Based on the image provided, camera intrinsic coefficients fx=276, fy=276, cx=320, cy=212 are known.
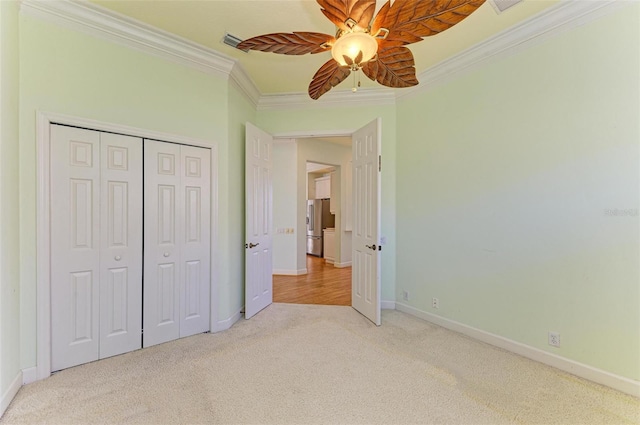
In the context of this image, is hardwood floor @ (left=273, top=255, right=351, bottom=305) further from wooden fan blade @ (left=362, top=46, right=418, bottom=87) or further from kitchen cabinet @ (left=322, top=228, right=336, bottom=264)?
wooden fan blade @ (left=362, top=46, right=418, bottom=87)

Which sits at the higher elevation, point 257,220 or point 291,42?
point 291,42

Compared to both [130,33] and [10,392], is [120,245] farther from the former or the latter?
[130,33]

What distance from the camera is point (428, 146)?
11.0 ft

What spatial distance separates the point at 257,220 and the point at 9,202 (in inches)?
85.4

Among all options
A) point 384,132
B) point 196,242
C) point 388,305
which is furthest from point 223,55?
point 388,305

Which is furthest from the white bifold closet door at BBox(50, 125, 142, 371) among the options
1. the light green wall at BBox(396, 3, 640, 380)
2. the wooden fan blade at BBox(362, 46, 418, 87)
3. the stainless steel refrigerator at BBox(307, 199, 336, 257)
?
the stainless steel refrigerator at BBox(307, 199, 336, 257)

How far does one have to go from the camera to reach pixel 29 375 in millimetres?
2092

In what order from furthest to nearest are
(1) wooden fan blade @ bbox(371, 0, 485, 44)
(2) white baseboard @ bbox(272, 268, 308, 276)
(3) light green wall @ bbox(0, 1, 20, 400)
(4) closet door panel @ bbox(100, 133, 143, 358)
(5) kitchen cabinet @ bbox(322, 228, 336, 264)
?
1. (5) kitchen cabinet @ bbox(322, 228, 336, 264)
2. (2) white baseboard @ bbox(272, 268, 308, 276)
3. (4) closet door panel @ bbox(100, 133, 143, 358)
4. (3) light green wall @ bbox(0, 1, 20, 400)
5. (1) wooden fan blade @ bbox(371, 0, 485, 44)

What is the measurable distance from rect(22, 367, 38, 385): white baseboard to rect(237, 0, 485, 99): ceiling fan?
9.41 feet

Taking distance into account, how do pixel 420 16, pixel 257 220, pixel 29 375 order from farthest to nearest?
pixel 257 220 → pixel 29 375 → pixel 420 16

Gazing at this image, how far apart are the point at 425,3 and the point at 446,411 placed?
241 centimetres

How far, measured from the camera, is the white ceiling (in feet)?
7.35

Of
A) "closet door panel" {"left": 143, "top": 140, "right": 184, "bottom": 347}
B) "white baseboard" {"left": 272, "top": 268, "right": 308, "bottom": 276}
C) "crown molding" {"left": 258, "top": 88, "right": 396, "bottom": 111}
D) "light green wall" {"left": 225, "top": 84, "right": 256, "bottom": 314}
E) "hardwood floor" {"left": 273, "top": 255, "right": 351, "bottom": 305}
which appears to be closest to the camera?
"closet door panel" {"left": 143, "top": 140, "right": 184, "bottom": 347}

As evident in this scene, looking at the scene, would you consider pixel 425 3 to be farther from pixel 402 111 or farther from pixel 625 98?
pixel 402 111
